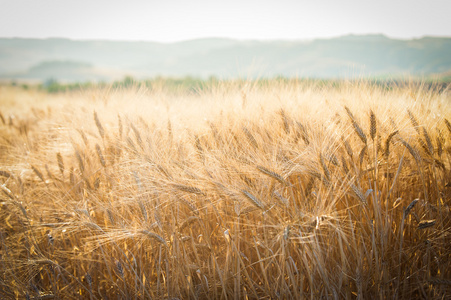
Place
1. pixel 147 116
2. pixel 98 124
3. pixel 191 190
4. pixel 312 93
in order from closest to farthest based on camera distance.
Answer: pixel 191 190 < pixel 98 124 < pixel 147 116 < pixel 312 93

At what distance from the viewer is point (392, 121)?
1457mm

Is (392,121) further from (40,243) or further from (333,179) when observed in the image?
(40,243)

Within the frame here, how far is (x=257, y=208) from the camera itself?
1.05m

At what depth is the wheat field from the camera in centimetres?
111

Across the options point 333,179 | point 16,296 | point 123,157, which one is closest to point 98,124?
point 123,157

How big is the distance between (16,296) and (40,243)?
343mm

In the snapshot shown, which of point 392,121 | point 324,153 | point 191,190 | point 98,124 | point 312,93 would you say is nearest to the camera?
point 191,190

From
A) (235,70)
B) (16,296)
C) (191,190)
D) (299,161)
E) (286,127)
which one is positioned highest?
(235,70)

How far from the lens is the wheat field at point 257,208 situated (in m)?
1.11

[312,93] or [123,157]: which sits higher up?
[312,93]

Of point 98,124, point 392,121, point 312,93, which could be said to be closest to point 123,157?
point 98,124

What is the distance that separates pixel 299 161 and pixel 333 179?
162 mm

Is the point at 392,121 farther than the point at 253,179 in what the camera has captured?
Yes

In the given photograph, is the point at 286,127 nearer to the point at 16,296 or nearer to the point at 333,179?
the point at 333,179
